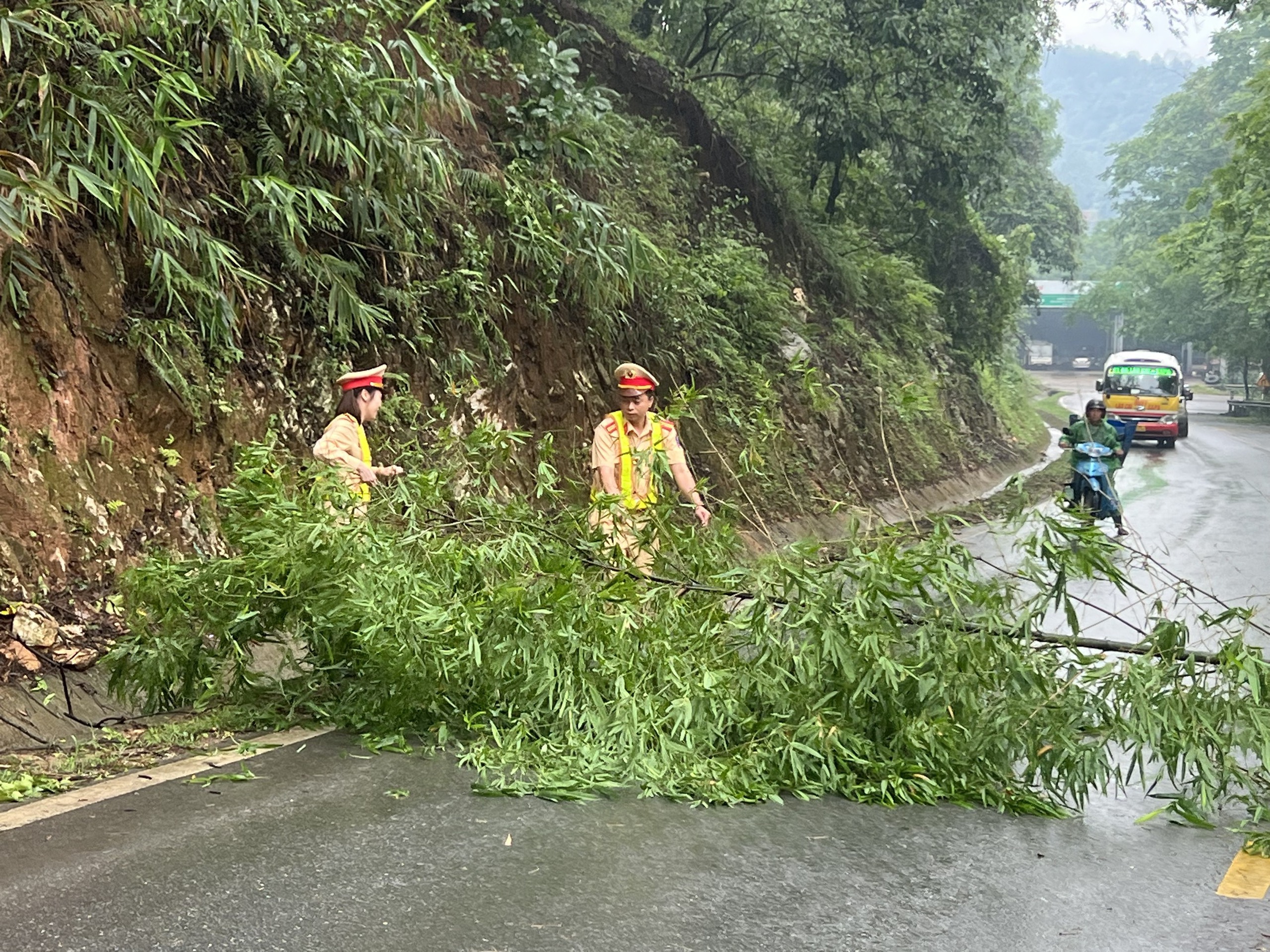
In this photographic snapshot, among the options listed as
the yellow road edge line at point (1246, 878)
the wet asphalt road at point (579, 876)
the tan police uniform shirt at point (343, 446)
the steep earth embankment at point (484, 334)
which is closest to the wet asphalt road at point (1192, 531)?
the yellow road edge line at point (1246, 878)

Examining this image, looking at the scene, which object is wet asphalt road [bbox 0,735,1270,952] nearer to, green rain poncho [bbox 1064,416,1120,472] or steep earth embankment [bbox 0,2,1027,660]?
steep earth embankment [bbox 0,2,1027,660]

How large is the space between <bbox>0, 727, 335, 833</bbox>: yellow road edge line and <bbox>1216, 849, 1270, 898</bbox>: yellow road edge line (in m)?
3.87

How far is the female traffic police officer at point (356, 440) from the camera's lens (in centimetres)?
646

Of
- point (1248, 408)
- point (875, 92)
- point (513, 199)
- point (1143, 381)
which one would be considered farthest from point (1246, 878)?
point (1248, 408)

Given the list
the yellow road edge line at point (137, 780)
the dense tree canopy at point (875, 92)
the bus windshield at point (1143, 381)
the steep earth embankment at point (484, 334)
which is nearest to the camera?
the yellow road edge line at point (137, 780)

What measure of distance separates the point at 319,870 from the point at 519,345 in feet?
26.6

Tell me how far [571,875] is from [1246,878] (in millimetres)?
2389

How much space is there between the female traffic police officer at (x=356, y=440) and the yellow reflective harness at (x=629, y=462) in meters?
1.32

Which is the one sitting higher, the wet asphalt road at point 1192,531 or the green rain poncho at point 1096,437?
the green rain poncho at point 1096,437

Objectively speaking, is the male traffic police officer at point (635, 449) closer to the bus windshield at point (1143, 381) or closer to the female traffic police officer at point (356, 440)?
the female traffic police officer at point (356, 440)

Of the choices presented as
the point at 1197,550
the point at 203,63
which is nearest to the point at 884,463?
the point at 1197,550

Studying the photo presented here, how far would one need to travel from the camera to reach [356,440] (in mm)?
7055

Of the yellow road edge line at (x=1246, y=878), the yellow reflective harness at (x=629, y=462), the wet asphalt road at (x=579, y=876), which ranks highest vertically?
the yellow reflective harness at (x=629, y=462)

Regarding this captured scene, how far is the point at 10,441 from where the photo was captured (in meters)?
6.43
